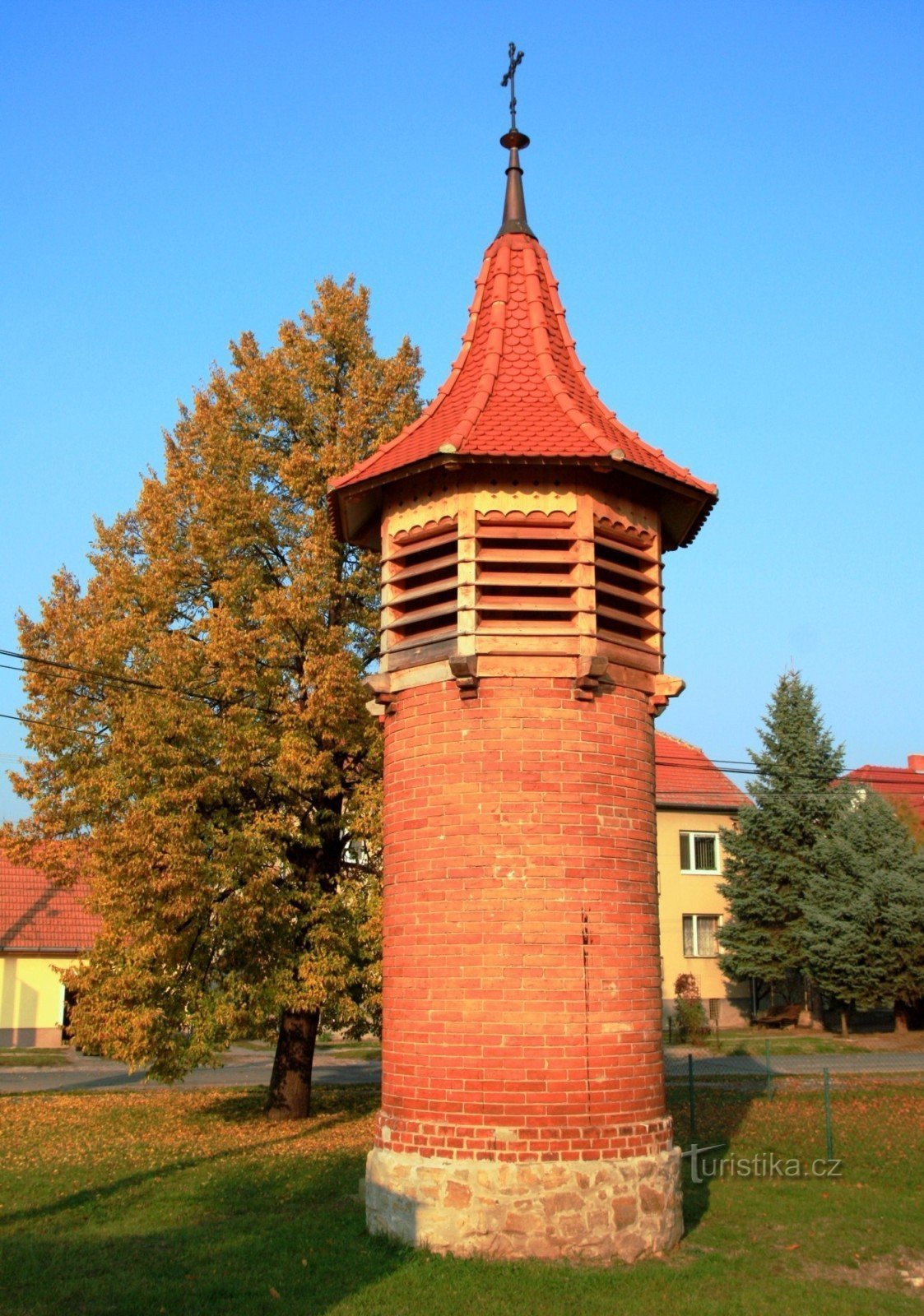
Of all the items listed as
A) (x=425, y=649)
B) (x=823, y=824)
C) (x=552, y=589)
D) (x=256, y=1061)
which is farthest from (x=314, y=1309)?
(x=823, y=824)

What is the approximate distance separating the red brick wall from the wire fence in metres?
3.56

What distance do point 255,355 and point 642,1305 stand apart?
49.8 feet

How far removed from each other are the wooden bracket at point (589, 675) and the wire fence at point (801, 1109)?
17.7 ft

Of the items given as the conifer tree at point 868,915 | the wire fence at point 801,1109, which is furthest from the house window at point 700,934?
the wire fence at point 801,1109

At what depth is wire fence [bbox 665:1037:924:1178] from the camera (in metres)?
14.0

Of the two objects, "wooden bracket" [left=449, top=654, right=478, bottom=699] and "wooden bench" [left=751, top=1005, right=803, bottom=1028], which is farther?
"wooden bench" [left=751, top=1005, right=803, bottom=1028]

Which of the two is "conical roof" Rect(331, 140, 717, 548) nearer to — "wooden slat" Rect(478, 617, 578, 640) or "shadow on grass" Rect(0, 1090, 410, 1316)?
"wooden slat" Rect(478, 617, 578, 640)

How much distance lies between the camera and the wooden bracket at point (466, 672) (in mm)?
9727

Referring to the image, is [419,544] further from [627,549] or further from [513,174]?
[513,174]

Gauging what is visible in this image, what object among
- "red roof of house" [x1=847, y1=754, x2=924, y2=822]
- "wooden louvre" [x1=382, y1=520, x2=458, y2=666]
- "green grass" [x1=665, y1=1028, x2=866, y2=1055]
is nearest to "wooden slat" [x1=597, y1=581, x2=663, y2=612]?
"wooden louvre" [x1=382, y1=520, x2=458, y2=666]

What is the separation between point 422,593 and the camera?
1044 cm

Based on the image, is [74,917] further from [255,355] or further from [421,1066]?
[421,1066]

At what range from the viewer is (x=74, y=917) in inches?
1344

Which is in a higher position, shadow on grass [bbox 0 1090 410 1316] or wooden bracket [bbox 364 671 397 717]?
wooden bracket [bbox 364 671 397 717]
